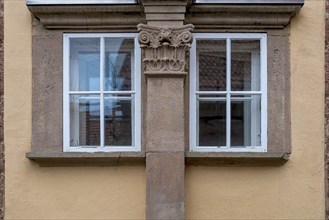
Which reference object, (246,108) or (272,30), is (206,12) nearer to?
(272,30)

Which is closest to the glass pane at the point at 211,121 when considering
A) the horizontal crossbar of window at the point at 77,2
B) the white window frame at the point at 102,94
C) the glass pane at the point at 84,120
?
the white window frame at the point at 102,94

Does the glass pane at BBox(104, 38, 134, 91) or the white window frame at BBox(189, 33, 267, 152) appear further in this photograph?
the glass pane at BBox(104, 38, 134, 91)

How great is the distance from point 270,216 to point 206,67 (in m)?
2.00

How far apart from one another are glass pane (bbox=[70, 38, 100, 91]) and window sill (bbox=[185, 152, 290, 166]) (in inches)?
Result: 60.1

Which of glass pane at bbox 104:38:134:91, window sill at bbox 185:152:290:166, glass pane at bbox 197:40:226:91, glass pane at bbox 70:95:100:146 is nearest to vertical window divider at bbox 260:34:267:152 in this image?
window sill at bbox 185:152:290:166

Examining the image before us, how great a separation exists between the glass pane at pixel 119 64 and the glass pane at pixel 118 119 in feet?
0.54

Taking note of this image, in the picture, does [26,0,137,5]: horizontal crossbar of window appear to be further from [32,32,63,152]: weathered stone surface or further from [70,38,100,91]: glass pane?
[70,38,100,91]: glass pane

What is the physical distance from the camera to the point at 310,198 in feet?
23.4

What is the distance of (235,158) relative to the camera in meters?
7.02

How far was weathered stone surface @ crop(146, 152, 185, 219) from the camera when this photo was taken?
274 inches

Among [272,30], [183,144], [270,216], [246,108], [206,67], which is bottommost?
[270,216]

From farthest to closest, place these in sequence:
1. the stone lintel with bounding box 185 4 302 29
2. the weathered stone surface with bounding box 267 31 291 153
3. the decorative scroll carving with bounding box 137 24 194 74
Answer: the weathered stone surface with bounding box 267 31 291 153 < the stone lintel with bounding box 185 4 302 29 < the decorative scroll carving with bounding box 137 24 194 74

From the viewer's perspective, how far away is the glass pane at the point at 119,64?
730 centimetres

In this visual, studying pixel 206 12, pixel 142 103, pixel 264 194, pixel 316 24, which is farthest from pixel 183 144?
pixel 316 24
